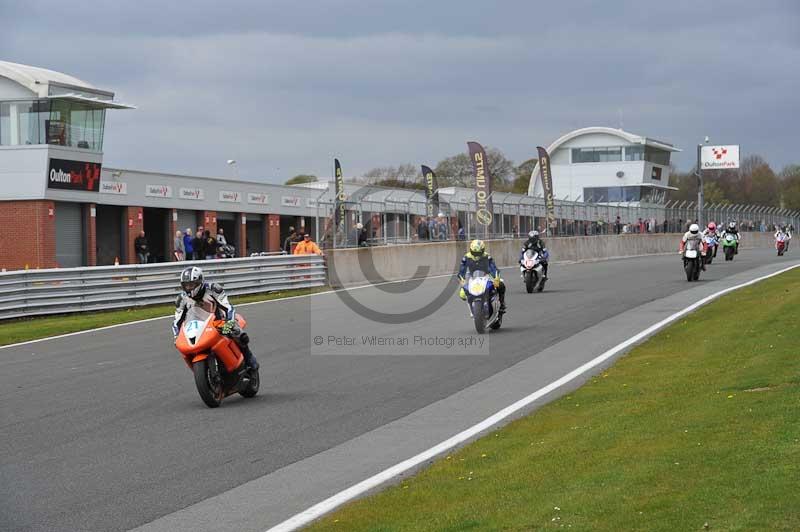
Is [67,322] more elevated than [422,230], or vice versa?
[422,230]

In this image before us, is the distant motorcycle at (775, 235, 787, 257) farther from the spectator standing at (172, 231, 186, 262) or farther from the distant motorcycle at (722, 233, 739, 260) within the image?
the spectator standing at (172, 231, 186, 262)

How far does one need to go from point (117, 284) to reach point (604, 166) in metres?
81.5

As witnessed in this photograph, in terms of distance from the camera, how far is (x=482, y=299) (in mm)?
17375

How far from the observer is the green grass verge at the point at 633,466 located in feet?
19.0

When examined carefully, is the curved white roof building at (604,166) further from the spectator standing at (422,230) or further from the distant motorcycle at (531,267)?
the distant motorcycle at (531,267)

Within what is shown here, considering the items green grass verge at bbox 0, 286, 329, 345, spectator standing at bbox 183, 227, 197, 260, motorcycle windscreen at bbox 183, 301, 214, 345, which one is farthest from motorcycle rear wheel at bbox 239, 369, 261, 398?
spectator standing at bbox 183, 227, 197, 260

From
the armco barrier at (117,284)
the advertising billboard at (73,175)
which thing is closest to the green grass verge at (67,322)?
the armco barrier at (117,284)

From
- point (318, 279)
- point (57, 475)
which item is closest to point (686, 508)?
point (57, 475)

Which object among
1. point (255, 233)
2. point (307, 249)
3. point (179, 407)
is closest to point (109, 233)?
point (255, 233)

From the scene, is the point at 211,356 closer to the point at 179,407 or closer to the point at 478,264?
the point at 179,407

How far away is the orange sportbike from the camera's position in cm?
1096

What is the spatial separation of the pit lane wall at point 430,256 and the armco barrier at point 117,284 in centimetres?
290

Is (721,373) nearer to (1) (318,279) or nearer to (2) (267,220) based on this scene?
(1) (318,279)

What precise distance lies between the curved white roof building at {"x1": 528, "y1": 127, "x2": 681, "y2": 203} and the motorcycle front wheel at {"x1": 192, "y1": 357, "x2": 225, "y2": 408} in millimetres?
88180
